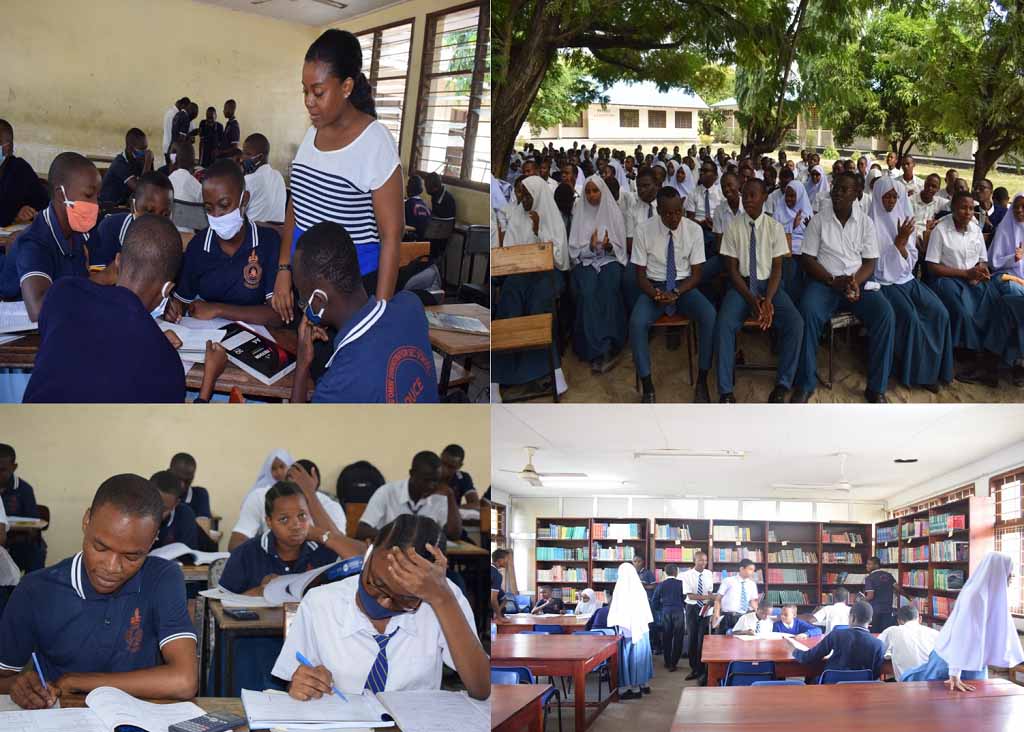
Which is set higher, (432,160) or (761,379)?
(432,160)

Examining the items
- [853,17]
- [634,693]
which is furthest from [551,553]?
[853,17]

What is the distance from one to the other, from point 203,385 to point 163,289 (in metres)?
0.31

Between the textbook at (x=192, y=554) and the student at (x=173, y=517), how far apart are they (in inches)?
0.7

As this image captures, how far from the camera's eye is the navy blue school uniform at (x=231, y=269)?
110 inches

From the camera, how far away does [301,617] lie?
2.88 metres

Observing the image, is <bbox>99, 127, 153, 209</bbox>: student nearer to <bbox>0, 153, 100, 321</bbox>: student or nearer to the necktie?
<bbox>0, 153, 100, 321</bbox>: student

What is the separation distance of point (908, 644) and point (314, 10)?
10.9ft

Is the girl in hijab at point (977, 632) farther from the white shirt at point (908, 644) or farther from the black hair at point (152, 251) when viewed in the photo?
the black hair at point (152, 251)

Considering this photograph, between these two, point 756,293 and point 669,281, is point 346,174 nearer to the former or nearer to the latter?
point 669,281

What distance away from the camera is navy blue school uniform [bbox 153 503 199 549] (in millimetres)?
3186

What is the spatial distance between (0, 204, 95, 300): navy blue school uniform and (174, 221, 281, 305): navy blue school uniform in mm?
314

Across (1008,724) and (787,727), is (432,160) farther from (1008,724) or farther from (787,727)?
(1008,724)

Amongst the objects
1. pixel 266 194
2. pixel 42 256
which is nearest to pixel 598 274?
pixel 266 194

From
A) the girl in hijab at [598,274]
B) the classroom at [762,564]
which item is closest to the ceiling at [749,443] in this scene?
the classroom at [762,564]
